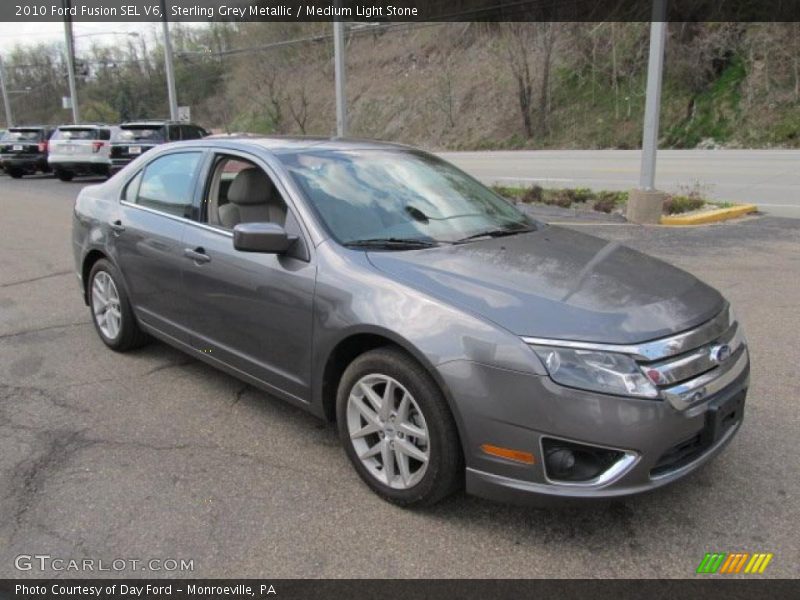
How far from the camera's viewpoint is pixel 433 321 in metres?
2.82

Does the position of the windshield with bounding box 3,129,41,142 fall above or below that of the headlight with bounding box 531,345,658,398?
above

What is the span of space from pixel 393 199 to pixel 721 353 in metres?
1.83

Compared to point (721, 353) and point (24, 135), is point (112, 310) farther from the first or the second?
point (24, 135)

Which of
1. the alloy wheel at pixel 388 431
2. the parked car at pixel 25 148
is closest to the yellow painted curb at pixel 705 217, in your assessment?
the alloy wheel at pixel 388 431

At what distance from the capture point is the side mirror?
3314 mm

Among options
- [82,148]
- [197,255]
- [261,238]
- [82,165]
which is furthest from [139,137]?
[261,238]

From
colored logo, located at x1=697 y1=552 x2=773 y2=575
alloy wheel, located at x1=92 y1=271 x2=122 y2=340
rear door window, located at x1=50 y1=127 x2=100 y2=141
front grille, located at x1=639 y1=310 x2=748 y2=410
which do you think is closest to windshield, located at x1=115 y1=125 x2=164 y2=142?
rear door window, located at x1=50 y1=127 x2=100 y2=141

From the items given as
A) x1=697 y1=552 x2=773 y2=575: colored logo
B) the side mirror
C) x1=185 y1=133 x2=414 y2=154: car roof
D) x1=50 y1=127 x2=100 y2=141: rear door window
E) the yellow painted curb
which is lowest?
x1=697 y1=552 x2=773 y2=575: colored logo

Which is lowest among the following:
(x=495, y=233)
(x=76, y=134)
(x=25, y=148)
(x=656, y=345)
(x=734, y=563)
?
(x=734, y=563)

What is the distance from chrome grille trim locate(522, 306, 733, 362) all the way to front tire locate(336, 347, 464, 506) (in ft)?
1.72

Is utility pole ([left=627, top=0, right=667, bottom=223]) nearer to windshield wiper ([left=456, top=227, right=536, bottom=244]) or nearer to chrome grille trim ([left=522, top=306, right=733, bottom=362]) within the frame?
windshield wiper ([left=456, top=227, right=536, bottom=244])

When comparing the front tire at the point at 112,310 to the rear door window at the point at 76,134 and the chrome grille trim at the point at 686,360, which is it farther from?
the rear door window at the point at 76,134

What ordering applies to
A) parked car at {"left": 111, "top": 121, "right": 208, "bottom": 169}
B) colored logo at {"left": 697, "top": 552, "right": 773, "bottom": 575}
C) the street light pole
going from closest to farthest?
1. colored logo at {"left": 697, "top": 552, "right": 773, "bottom": 575}
2. the street light pole
3. parked car at {"left": 111, "top": 121, "right": 208, "bottom": 169}

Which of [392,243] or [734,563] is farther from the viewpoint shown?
[392,243]
